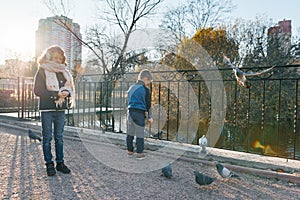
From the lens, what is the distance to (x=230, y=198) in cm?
227

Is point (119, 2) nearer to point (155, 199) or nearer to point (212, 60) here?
point (212, 60)

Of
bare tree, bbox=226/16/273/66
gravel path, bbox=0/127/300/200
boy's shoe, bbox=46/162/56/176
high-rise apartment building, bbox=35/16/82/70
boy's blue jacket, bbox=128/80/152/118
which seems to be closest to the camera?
gravel path, bbox=0/127/300/200

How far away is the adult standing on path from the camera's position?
9.27 feet

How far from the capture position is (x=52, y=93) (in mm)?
2857

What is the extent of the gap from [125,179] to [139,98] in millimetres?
1231

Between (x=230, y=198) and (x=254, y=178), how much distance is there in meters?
0.68

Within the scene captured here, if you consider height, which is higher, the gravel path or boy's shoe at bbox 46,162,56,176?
boy's shoe at bbox 46,162,56,176

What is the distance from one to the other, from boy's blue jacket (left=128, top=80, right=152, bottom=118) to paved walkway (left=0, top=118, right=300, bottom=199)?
67cm

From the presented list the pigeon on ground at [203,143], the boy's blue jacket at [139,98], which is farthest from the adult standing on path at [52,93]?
the pigeon on ground at [203,143]

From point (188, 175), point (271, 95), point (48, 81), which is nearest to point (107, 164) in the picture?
point (188, 175)

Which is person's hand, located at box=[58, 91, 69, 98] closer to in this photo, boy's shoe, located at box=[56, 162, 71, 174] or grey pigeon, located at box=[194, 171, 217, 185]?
boy's shoe, located at box=[56, 162, 71, 174]

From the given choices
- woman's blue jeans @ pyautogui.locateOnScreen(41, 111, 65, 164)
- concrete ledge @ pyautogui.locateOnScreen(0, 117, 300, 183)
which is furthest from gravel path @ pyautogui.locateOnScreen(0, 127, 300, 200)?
woman's blue jeans @ pyautogui.locateOnScreen(41, 111, 65, 164)

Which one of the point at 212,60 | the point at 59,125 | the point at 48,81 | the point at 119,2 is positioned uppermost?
the point at 119,2

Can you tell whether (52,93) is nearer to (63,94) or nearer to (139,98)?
(63,94)
